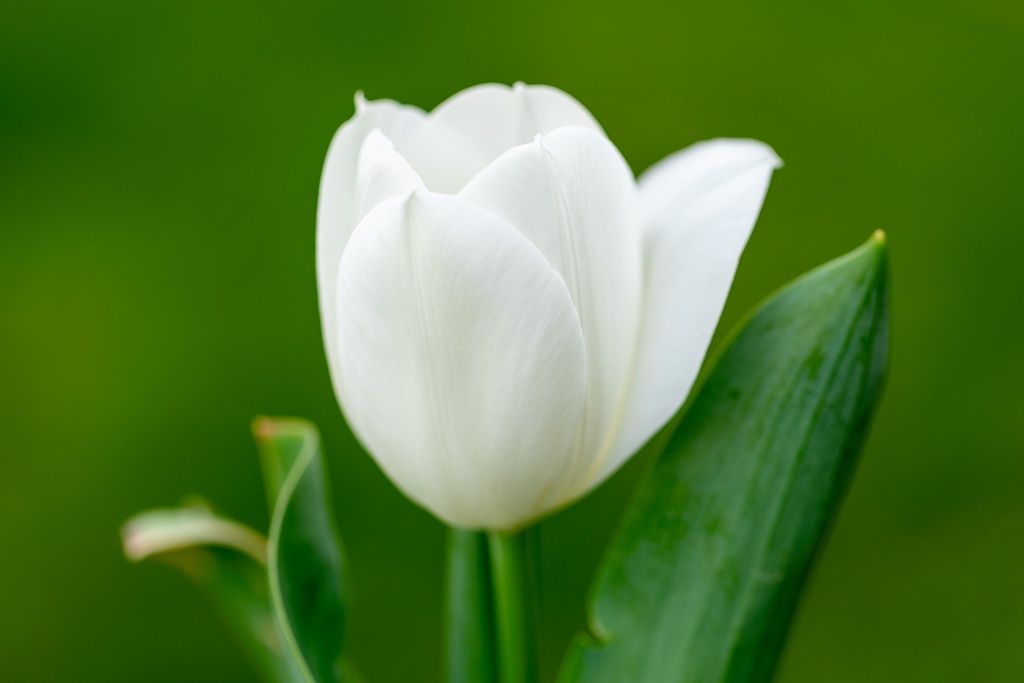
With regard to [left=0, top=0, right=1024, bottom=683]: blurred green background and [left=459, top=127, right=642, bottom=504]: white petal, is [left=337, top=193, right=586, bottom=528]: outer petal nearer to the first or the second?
[left=459, top=127, right=642, bottom=504]: white petal

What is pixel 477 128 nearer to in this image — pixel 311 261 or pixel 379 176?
pixel 379 176

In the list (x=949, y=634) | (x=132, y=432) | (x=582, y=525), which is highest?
(x=132, y=432)

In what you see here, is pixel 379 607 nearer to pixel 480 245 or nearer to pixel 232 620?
pixel 232 620

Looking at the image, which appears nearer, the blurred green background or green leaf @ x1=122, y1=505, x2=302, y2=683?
green leaf @ x1=122, y1=505, x2=302, y2=683

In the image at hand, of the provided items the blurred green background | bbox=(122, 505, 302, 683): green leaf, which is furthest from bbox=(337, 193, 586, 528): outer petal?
the blurred green background

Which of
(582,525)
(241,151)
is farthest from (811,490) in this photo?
(241,151)
